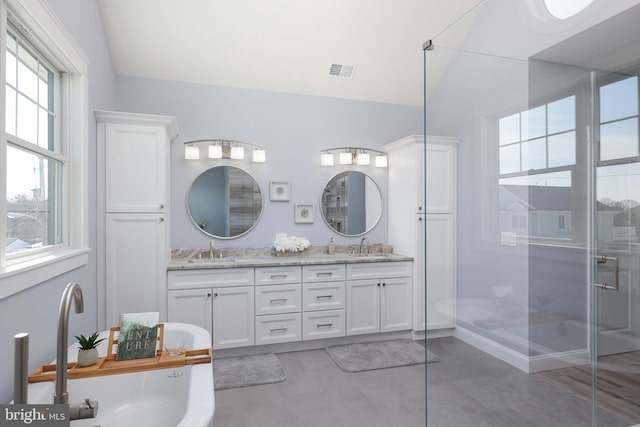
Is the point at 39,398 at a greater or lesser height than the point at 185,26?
lesser

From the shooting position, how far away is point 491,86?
6.37ft

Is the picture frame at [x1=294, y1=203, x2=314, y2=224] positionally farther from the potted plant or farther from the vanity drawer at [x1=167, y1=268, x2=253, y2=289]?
the potted plant

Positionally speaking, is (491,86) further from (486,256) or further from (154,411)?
(154,411)

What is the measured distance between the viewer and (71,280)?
2.30 m

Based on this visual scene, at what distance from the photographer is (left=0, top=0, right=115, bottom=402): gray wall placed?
4.98 ft

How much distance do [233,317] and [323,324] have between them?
0.88m

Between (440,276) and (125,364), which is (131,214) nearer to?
(125,364)

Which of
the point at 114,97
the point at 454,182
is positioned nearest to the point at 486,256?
the point at 454,182

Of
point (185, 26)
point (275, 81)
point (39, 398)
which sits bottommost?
point (39, 398)

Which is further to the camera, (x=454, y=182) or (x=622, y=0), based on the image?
(x=454, y=182)

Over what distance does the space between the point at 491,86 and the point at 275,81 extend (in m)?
2.55

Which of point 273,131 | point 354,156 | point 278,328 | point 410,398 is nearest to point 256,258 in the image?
point 278,328

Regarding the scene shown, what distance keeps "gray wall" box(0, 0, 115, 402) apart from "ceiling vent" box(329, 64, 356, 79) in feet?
7.08

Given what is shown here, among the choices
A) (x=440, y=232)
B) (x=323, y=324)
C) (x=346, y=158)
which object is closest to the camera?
(x=440, y=232)
